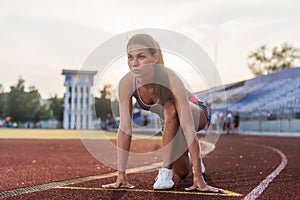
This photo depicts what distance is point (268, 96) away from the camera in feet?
113

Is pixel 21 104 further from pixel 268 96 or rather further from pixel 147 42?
pixel 147 42

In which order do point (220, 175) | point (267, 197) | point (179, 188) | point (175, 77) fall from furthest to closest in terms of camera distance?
point (220, 175) → point (179, 188) → point (175, 77) → point (267, 197)

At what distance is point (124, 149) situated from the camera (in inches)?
156

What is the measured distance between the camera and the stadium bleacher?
28.1m

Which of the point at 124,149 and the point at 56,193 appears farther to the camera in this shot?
the point at 124,149

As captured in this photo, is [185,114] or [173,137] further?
[173,137]

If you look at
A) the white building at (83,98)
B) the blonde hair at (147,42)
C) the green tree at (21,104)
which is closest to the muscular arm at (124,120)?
the blonde hair at (147,42)

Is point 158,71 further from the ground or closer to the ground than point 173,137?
further from the ground

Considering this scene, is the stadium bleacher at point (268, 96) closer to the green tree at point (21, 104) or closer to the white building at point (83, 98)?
the white building at point (83, 98)

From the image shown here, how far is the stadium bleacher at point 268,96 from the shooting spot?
28070 millimetres

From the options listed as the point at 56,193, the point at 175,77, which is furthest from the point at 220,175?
the point at 56,193

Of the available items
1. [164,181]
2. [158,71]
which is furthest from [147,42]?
[164,181]

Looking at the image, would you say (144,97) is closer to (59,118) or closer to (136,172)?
(136,172)

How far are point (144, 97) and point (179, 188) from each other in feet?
3.01
